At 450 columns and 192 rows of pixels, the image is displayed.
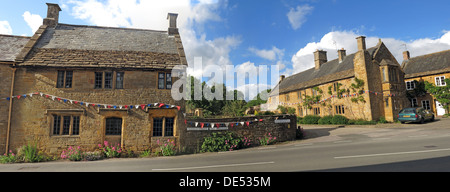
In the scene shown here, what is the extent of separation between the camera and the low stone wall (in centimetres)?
1394

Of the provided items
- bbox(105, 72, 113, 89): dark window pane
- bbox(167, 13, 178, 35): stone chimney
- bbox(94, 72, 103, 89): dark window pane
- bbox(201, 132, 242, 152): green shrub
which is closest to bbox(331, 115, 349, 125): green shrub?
bbox(201, 132, 242, 152): green shrub

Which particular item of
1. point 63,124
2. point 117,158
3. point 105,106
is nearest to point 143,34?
point 105,106

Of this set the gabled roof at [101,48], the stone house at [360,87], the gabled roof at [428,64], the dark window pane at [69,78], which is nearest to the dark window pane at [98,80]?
the gabled roof at [101,48]

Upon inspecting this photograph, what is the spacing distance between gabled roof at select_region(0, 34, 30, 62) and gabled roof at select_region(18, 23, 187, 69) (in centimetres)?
99

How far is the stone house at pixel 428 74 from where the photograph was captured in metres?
27.0

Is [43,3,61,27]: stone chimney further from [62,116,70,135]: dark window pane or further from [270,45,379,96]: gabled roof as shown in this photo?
[270,45,379,96]: gabled roof

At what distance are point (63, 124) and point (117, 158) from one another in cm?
425

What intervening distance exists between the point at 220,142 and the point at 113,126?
714cm

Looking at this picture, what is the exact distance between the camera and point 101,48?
50.1 ft

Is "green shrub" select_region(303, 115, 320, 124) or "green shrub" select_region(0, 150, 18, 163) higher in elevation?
"green shrub" select_region(303, 115, 320, 124)

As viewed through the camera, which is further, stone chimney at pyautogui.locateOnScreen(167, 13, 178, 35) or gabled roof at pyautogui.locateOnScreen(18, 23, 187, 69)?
stone chimney at pyautogui.locateOnScreen(167, 13, 178, 35)

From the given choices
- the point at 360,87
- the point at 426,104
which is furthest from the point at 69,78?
the point at 426,104

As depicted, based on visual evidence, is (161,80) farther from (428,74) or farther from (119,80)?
(428,74)
